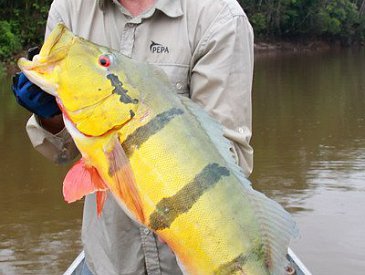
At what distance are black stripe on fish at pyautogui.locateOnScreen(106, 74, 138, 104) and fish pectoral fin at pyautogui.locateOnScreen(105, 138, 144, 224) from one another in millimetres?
169

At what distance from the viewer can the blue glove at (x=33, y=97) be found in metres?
2.54

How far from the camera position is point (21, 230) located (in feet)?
30.8

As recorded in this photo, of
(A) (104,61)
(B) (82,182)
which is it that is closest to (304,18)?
(A) (104,61)

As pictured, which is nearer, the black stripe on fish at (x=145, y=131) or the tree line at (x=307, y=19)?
the black stripe on fish at (x=145, y=131)

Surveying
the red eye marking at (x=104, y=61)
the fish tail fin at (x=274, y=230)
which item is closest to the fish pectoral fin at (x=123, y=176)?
the red eye marking at (x=104, y=61)

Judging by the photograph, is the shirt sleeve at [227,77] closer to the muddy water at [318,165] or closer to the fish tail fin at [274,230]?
the fish tail fin at [274,230]

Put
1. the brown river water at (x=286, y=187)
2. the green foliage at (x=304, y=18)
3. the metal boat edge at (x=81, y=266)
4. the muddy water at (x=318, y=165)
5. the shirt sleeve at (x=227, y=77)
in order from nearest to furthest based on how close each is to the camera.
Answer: the shirt sleeve at (x=227, y=77)
the metal boat edge at (x=81, y=266)
the brown river water at (x=286, y=187)
the muddy water at (x=318, y=165)
the green foliage at (x=304, y=18)

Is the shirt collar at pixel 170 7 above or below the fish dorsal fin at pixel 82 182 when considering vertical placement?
above

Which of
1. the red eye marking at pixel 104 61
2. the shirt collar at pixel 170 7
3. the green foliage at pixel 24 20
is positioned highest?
the red eye marking at pixel 104 61

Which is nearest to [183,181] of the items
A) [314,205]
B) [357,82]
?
[314,205]

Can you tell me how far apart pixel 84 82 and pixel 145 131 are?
0.29 metres

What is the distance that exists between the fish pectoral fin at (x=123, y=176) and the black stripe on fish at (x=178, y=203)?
64 mm

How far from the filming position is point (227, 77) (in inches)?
112

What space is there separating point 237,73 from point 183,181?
0.88 metres
